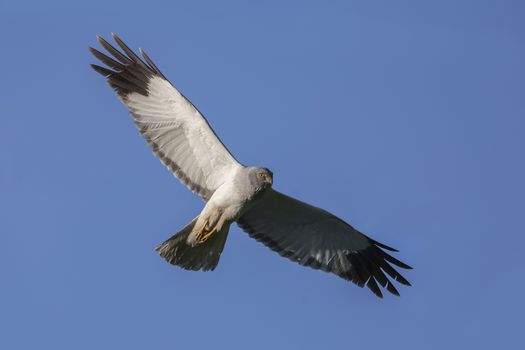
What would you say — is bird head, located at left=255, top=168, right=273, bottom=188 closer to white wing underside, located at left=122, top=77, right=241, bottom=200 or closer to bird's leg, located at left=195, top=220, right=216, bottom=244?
white wing underside, located at left=122, top=77, right=241, bottom=200

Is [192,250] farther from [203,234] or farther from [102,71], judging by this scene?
[102,71]

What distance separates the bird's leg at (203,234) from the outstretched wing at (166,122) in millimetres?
Answer: 588

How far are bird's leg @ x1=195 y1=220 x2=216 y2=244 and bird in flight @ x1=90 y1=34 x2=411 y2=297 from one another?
0.01m

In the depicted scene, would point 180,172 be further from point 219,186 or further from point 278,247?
point 278,247

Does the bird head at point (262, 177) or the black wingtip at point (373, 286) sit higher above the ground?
the black wingtip at point (373, 286)

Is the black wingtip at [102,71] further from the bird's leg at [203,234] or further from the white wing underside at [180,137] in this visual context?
A: the bird's leg at [203,234]

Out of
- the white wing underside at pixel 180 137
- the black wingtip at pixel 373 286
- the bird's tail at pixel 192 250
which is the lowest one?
the bird's tail at pixel 192 250

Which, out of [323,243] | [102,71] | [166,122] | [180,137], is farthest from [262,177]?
[102,71]

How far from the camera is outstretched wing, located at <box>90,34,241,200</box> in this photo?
1255cm

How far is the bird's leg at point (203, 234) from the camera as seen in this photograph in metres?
12.2

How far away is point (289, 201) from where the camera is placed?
41.9ft

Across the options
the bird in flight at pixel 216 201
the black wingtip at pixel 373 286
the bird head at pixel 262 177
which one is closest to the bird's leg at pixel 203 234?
the bird in flight at pixel 216 201

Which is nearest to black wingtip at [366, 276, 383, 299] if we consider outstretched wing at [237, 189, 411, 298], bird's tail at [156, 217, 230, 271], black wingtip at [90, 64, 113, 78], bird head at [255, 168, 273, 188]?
outstretched wing at [237, 189, 411, 298]

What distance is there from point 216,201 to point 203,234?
0.49 meters
